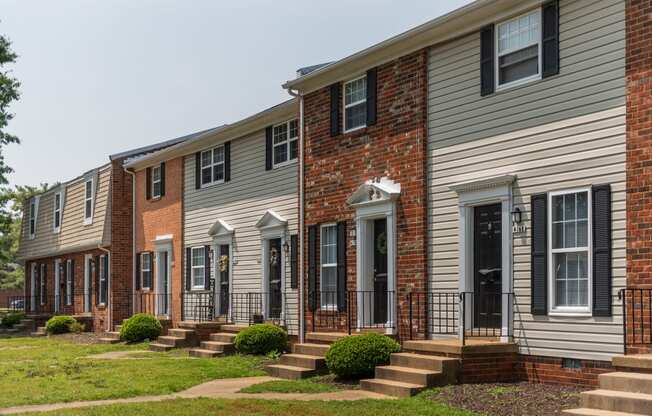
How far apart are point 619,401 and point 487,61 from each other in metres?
6.09

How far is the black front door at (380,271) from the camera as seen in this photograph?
54.2ft

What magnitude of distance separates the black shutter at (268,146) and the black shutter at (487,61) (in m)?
8.21

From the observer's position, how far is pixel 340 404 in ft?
38.7

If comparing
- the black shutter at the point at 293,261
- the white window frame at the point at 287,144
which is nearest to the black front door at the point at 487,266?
the black shutter at the point at 293,261

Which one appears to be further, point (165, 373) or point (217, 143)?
point (217, 143)

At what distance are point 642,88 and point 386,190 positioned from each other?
5561mm

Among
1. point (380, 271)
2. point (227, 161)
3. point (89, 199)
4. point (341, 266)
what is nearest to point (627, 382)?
point (380, 271)

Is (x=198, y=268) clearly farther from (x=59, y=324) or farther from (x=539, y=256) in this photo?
(x=539, y=256)

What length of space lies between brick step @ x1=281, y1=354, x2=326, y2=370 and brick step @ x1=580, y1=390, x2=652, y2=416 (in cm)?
607

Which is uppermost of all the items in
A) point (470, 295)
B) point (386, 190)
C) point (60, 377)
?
point (386, 190)

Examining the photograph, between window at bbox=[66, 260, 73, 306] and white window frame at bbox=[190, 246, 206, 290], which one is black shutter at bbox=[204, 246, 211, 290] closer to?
white window frame at bbox=[190, 246, 206, 290]

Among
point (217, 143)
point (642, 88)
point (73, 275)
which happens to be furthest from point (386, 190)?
point (73, 275)

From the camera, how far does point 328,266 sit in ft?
58.9

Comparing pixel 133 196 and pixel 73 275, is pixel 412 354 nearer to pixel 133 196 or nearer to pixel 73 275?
pixel 133 196
